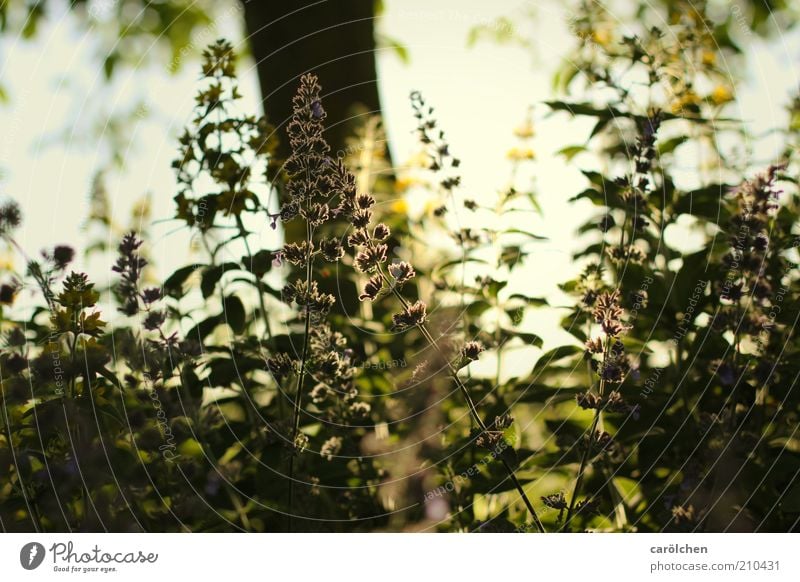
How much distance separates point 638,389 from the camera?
1.13 meters

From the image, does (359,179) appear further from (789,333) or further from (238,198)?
(789,333)

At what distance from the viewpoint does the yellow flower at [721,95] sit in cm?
128

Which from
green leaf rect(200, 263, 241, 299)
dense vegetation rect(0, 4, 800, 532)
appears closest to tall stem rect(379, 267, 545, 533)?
dense vegetation rect(0, 4, 800, 532)

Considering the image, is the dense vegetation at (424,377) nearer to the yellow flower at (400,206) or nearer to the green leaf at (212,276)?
the green leaf at (212,276)

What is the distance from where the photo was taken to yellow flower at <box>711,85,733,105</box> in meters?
1.28

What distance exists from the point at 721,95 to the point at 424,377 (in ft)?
2.23

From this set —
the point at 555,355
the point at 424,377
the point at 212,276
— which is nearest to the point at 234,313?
the point at 212,276

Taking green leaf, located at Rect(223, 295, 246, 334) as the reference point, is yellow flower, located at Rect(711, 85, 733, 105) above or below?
above

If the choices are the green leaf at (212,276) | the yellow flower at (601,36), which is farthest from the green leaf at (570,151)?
the green leaf at (212,276)

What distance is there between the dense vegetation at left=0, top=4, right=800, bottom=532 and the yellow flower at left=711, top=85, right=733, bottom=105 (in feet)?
0.18

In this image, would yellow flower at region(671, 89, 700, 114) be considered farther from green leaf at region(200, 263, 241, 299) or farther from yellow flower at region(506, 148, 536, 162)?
green leaf at region(200, 263, 241, 299)

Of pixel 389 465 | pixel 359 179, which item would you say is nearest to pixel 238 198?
pixel 359 179
